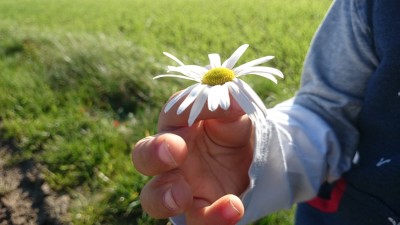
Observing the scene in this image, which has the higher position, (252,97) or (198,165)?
(252,97)

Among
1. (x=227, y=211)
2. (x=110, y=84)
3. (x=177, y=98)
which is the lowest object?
(x=110, y=84)

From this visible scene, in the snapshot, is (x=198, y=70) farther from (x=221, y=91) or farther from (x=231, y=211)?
(x=231, y=211)

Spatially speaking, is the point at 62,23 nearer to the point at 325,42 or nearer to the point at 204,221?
the point at 325,42

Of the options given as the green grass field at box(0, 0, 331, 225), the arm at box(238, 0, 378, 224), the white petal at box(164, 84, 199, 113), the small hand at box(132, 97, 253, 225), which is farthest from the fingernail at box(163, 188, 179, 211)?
the green grass field at box(0, 0, 331, 225)

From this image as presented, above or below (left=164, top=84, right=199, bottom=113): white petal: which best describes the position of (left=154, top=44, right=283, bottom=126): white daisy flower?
above

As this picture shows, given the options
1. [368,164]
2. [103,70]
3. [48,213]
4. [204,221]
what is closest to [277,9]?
[103,70]

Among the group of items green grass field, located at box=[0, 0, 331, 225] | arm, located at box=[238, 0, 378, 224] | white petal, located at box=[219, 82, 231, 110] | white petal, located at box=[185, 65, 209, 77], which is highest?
white petal, located at box=[219, 82, 231, 110]

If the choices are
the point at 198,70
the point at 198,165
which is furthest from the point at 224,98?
the point at 198,165

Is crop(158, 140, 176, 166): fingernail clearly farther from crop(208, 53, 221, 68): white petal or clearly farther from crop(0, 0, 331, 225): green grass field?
crop(0, 0, 331, 225): green grass field
